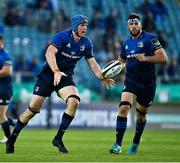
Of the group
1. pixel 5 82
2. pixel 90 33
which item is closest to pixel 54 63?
pixel 5 82

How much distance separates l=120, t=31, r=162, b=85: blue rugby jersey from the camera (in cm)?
1470

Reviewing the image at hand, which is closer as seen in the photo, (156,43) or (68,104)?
(68,104)

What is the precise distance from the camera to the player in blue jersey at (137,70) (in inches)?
567

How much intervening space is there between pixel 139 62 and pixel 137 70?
0.18 m

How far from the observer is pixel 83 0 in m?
35.3

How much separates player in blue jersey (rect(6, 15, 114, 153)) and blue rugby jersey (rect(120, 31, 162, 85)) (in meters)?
0.99

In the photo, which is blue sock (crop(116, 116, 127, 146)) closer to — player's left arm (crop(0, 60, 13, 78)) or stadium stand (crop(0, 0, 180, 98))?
player's left arm (crop(0, 60, 13, 78))

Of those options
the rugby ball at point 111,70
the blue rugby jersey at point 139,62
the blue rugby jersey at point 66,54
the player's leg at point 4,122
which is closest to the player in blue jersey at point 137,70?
the blue rugby jersey at point 139,62

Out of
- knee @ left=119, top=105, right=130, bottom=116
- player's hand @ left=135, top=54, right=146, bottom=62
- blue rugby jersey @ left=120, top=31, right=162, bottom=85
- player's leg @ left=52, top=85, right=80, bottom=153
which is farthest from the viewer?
blue rugby jersey @ left=120, top=31, right=162, bottom=85

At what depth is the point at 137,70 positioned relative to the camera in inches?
582

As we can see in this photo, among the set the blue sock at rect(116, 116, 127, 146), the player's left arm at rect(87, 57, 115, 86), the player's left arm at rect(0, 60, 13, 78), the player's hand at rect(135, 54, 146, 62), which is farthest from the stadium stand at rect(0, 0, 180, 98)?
the player's hand at rect(135, 54, 146, 62)

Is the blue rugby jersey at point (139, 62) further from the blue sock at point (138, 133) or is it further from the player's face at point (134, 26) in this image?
the blue sock at point (138, 133)

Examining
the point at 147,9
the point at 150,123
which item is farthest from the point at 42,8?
the point at 150,123

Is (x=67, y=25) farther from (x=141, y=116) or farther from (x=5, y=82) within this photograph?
(x=141, y=116)
